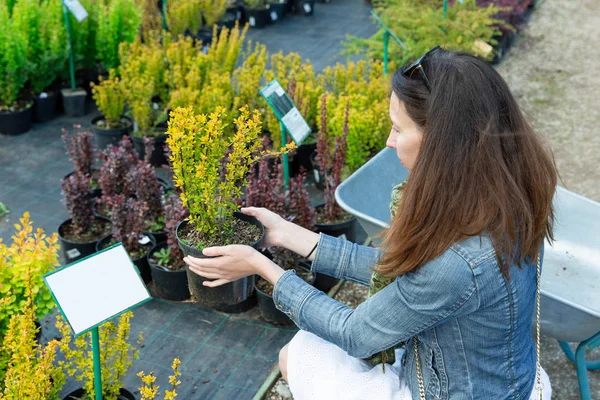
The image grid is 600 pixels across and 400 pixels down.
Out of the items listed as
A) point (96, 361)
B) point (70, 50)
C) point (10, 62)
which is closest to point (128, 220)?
point (96, 361)

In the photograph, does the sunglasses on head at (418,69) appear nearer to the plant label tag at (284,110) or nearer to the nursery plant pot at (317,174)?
the plant label tag at (284,110)

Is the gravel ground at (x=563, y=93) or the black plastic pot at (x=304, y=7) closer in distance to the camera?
the gravel ground at (x=563, y=93)

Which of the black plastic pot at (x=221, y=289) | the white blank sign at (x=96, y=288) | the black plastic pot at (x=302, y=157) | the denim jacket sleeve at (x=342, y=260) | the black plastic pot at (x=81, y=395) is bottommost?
the black plastic pot at (x=302, y=157)

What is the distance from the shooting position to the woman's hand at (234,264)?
2070 millimetres

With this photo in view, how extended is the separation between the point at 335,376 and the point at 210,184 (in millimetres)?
783

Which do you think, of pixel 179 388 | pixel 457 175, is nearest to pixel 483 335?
pixel 457 175

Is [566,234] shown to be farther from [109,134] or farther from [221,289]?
[109,134]

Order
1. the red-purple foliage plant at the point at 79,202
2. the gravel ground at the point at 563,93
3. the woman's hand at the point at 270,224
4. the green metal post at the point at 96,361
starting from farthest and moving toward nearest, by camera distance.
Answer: the red-purple foliage plant at the point at 79,202
the gravel ground at the point at 563,93
the woman's hand at the point at 270,224
the green metal post at the point at 96,361

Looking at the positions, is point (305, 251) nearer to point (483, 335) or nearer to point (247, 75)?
point (483, 335)

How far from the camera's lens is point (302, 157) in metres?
4.79

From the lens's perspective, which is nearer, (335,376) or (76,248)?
(335,376)

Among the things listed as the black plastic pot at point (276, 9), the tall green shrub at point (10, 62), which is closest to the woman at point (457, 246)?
the tall green shrub at point (10, 62)

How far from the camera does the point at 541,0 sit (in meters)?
10.6

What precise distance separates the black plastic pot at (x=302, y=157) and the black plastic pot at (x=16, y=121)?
2259 mm
